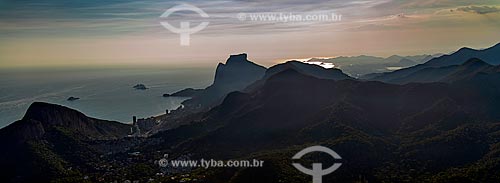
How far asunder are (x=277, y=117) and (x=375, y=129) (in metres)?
14.9

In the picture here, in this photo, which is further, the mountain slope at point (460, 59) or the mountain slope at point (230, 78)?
the mountain slope at point (230, 78)

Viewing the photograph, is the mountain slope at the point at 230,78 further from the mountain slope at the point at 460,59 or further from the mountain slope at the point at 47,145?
the mountain slope at the point at 47,145

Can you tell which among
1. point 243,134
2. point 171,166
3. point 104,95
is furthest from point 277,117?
point 104,95

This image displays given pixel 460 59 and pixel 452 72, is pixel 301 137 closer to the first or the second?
pixel 452 72

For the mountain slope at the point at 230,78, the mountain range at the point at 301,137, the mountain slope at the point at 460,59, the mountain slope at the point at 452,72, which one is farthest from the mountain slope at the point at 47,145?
the mountain slope at the point at 460,59

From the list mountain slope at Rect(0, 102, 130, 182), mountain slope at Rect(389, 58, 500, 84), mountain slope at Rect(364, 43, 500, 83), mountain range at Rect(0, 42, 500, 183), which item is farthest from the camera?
mountain slope at Rect(364, 43, 500, 83)

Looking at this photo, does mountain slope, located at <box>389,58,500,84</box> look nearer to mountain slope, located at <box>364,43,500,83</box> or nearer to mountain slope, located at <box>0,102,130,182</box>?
mountain slope, located at <box>364,43,500,83</box>

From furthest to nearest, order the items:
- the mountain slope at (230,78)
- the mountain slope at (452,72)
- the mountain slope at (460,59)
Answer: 1. the mountain slope at (230,78)
2. the mountain slope at (460,59)
3. the mountain slope at (452,72)

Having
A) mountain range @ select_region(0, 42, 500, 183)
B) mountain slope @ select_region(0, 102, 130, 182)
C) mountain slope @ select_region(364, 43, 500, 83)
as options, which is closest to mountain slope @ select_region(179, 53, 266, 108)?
mountain slope @ select_region(364, 43, 500, 83)

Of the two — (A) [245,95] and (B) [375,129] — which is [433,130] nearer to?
(B) [375,129]

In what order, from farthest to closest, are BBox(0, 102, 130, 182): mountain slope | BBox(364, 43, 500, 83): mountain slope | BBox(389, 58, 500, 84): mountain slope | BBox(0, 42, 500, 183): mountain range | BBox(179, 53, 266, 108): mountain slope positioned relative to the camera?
BBox(179, 53, 266, 108): mountain slope → BBox(364, 43, 500, 83): mountain slope → BBox(389, 58, 500, 84): mountain slope → BBox(0, 102, 130, 182): mountain slope → BBox(0, 42, 500, 183): mountain range

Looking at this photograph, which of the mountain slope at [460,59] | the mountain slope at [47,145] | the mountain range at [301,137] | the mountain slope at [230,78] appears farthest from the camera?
the mountain slope at [230,78]

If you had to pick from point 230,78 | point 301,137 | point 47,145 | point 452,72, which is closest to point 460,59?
point 452,72

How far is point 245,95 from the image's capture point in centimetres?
7519
